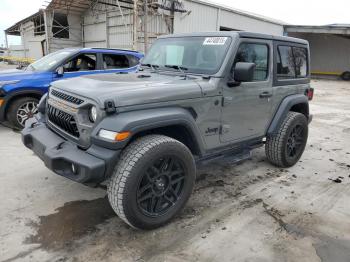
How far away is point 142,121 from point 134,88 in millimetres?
401

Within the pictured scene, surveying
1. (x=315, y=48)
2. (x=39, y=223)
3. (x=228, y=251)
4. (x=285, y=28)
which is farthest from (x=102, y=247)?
(x=315, y=48)

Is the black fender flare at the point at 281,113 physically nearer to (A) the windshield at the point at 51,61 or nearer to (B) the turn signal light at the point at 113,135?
(B) the turn signal light at the point at 113,135

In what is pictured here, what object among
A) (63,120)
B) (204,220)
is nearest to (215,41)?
(63,120)

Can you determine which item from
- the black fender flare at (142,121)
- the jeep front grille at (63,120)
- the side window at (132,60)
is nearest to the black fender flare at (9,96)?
the side window at (132,60)

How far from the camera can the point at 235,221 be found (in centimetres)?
336

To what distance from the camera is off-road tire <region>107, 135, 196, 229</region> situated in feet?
9.13

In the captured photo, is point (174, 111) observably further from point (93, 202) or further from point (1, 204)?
point (1, 204)

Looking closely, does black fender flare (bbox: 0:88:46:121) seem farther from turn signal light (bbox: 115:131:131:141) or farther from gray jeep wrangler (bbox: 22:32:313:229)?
turn signal light (bbox: 115:131:131:141)

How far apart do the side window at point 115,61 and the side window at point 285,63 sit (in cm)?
417

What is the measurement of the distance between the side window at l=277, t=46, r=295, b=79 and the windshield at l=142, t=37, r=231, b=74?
1.11m

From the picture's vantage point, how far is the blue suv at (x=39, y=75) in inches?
245

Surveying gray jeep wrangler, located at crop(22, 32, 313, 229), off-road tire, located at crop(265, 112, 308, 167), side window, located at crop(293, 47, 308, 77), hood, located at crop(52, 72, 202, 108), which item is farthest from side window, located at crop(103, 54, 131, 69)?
off-road tire, located at crop(265, 112, 308, 167)

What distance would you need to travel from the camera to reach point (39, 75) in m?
6.50

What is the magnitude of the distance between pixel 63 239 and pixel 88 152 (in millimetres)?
852
